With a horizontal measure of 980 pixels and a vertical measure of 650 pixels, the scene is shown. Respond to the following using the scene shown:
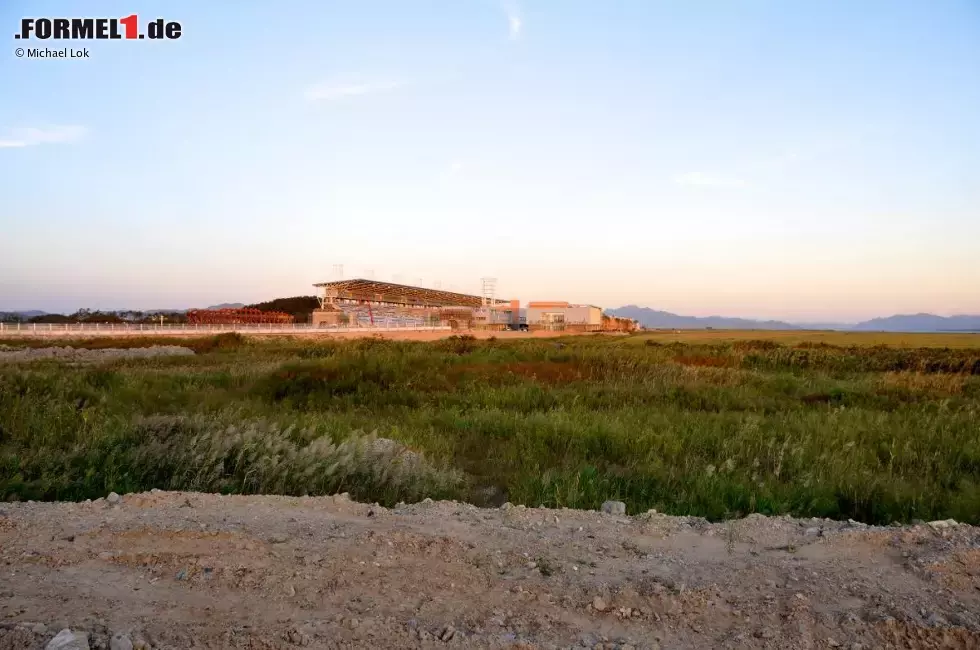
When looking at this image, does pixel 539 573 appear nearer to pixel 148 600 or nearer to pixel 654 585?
pixel 654 585

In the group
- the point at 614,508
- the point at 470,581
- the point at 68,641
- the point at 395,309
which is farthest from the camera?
the point at 395,309

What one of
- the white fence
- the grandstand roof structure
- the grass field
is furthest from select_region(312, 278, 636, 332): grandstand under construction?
the grass field

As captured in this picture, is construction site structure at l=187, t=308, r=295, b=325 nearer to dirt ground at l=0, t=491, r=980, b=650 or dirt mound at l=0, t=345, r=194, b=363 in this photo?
dirt mound at l=0, t=345, r=194, b=363

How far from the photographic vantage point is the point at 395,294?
343 ft

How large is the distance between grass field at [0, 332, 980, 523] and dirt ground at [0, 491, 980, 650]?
2044 mm

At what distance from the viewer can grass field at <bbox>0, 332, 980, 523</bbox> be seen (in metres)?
8.04

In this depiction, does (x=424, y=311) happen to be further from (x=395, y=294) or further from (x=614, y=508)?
(x=614, y=508)

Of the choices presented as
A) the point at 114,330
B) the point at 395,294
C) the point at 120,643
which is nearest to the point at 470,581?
the point at 120,643

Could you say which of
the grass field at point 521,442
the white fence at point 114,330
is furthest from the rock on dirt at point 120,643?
the white fence at point 114,330

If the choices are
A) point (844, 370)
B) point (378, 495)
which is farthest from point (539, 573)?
point (844, 370)

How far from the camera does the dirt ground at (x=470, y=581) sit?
147 inches

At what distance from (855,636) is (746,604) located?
607mm

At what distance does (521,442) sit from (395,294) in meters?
94.8

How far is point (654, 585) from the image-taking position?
443cm
